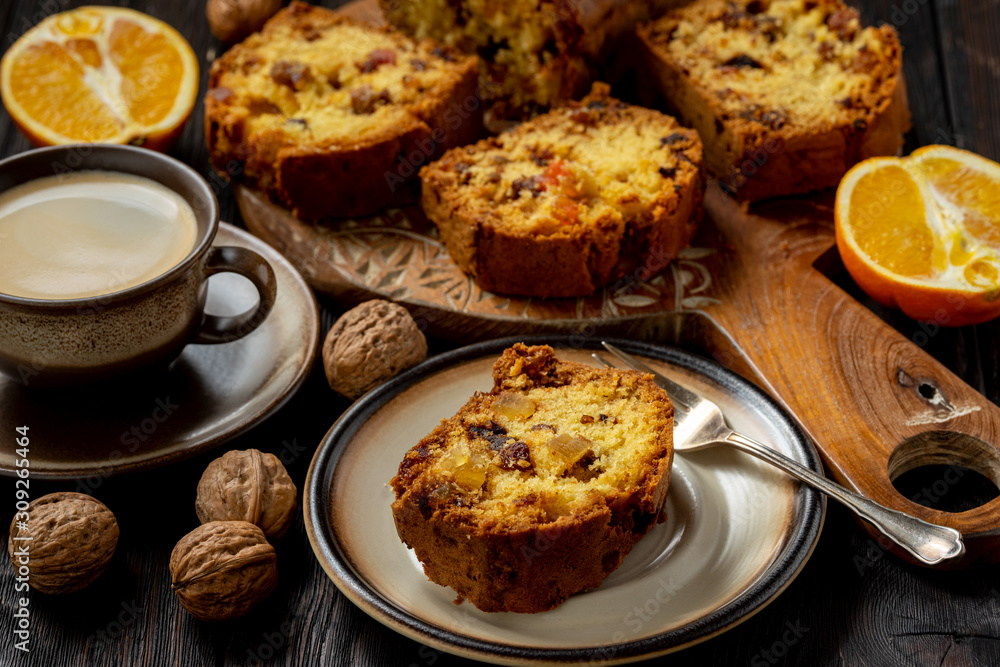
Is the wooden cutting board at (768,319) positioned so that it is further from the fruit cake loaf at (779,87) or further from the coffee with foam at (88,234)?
the coffee with foam at (88,234)

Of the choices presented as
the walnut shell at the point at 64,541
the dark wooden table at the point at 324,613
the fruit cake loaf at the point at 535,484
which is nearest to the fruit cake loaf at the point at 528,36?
the fruit cake loaf at the point at 535,484

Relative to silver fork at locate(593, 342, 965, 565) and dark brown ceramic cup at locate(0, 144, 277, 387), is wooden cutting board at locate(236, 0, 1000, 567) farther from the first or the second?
dark brown ceramic cup at locate(0, 144, 277, 387)

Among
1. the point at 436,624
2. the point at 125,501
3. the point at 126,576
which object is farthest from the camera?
the point at 125,501

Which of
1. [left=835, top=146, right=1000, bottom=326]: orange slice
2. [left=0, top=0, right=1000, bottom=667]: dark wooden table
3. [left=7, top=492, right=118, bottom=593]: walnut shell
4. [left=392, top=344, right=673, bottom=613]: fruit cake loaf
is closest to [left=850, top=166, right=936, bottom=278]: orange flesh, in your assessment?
[left=835, top=146, right=1000, bottom=326]: orange slice

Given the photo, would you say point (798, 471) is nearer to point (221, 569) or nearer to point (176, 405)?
point (221, 569)

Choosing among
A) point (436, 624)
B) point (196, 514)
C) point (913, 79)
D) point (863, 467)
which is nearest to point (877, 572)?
point (863, 467)

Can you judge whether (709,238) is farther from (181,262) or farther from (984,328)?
(181,262)

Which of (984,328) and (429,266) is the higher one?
(429,266)
